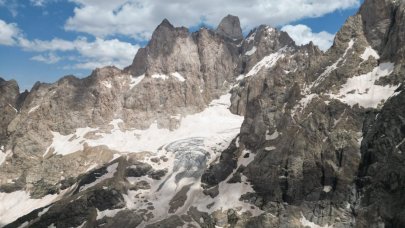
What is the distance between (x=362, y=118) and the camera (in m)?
171

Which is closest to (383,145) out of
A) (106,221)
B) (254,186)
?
(254,186)

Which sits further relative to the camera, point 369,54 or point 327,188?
→ point 369,54

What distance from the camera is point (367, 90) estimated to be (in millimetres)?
182125

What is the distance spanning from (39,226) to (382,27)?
151 meters

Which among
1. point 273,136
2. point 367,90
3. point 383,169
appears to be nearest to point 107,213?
point 273,136

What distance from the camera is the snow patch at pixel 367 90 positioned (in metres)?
176

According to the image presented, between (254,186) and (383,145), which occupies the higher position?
(383,145)

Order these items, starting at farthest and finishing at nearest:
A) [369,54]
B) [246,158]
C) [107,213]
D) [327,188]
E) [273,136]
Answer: [246,158]
[369,54]
[273,136]
[107,213]
[327,188]

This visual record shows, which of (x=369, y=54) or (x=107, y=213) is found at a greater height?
(x=369, y=54)

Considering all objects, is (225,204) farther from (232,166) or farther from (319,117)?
(319,117)

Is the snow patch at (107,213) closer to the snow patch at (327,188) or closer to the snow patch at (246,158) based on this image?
the snow patch at (246,158)

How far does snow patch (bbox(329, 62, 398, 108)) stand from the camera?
577 feet

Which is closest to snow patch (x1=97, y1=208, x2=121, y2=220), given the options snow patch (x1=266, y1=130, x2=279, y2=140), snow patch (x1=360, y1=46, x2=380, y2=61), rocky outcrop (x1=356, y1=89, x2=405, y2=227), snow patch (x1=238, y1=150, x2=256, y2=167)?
snow patch (x1=238, y1=150, x2=256, y2=167)

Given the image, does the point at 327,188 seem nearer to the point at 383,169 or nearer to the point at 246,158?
the point at 383,169
